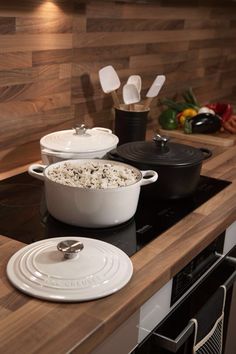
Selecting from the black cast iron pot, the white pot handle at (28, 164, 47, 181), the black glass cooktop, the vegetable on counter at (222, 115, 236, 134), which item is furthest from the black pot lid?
the vegetable on counter at (222, 115, 236, 134)

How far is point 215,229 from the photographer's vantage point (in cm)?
128

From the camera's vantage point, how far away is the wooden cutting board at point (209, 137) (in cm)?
210

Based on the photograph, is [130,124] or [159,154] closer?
[159,154]

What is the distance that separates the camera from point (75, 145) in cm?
152

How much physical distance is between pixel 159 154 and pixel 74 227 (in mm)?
358

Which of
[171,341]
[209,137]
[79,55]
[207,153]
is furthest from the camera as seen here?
[209,137]

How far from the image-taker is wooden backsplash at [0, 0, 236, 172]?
61.7 inches

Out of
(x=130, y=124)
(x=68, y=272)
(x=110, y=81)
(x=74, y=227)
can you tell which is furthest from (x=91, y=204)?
(x=110, y=81)

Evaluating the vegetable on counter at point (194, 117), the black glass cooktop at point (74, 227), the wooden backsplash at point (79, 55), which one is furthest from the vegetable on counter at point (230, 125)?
the black glass cooktop at point (74, 227)

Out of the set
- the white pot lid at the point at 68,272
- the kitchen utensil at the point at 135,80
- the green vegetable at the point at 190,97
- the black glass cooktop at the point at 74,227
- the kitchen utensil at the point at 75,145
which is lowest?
the black glass cooktop at the point at 74,227

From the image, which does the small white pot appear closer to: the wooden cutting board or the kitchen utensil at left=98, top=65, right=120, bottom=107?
the kitchen utensil at left=98, top=65, right=120, bottom=107

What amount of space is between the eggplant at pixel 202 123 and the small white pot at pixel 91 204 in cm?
99

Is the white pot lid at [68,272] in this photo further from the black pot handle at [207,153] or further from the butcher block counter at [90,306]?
the black pot handle at [207,153]

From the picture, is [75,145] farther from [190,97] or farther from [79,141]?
[190,97]
